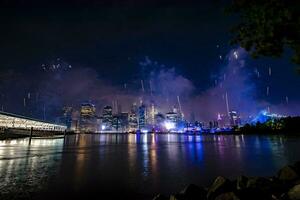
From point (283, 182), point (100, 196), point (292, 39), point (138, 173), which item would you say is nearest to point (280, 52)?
point (292, 39)

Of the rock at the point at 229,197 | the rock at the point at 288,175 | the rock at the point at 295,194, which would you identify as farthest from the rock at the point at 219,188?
the rock at the point at 288,175

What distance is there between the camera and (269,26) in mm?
10430

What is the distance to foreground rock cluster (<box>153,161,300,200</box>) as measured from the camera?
36.4 ft

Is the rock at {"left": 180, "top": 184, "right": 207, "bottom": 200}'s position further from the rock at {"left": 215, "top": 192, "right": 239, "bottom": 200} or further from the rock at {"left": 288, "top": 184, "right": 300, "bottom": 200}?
the rock at {"left": 288, "top": 184, "right": 300, "bottom": 200}

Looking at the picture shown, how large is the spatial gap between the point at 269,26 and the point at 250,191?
7580 millimetres

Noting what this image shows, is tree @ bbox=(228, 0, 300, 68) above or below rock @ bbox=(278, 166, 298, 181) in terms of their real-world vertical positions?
above

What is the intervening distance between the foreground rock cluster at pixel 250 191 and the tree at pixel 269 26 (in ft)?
21.1

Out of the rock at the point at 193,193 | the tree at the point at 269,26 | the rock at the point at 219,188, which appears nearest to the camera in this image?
the tree at the point at 269,26

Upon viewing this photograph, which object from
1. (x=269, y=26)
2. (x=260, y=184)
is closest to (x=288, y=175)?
(x=260, y=184)

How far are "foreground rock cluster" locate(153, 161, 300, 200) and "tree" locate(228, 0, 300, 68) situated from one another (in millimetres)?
6444

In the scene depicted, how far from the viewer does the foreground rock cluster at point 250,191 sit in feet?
36.4

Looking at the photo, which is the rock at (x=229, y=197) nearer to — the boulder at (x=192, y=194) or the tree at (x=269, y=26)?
the boulder at (x=192, y=194)

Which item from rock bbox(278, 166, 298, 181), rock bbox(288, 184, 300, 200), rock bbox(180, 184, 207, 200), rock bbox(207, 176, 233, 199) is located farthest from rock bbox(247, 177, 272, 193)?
rock bbox(180, 184, 207, 200)

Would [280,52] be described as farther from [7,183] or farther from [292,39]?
[7,183]
